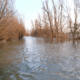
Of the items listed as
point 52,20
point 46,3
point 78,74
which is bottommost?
point 78,74

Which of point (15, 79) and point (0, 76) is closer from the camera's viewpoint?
point (15, 79)

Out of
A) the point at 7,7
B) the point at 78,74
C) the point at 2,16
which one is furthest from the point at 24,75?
the point at 7,7

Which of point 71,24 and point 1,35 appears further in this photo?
point 71,24

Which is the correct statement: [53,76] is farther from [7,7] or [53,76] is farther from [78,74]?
[7,7]

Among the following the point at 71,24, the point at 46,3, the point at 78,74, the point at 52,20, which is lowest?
the point at 78,74

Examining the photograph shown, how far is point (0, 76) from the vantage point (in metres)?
2.57

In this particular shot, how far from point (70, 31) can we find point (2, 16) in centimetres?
1086

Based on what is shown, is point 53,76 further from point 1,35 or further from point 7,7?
point 7,7

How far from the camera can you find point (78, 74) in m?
2.62

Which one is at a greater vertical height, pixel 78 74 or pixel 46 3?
pixel 46 3

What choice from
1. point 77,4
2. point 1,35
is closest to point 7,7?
point 1,35

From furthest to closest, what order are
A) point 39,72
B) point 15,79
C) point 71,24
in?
point 71,24 → point 39,72 → point 15,79

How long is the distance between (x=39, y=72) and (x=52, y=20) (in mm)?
24726

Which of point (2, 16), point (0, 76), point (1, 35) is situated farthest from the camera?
point (2, 16)
